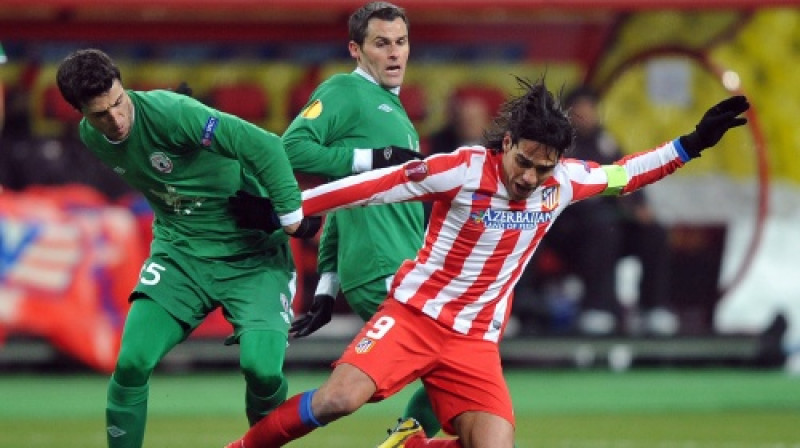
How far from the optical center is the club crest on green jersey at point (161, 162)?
27.2 ft

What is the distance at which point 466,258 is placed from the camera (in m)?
8.03

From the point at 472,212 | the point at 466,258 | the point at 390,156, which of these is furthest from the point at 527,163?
the point at 390,156

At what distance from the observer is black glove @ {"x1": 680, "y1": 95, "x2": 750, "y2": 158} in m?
8.17

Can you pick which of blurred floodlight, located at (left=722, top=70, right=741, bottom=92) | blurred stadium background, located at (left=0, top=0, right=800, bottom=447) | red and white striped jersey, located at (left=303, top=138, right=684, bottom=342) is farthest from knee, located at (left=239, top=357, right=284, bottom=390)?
blurred floodlight, located at (left=722, top=70, right=741, bottom=92)

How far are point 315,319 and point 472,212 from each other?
1.19 meters

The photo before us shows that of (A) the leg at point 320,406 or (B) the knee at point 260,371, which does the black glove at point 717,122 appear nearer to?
(A) the leg at point 320,406

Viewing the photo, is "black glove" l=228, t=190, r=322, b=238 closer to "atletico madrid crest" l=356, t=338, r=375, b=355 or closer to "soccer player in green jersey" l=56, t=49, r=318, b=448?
"soccer player in green jersey" l=56, t=49, r=318, b=448

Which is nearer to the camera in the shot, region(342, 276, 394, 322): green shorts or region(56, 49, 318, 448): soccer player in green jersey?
region(56, 49, 318, 448): soccer player in green jersey

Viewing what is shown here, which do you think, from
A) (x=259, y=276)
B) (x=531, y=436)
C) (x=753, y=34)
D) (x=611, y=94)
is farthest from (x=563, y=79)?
(x=259, y=276)

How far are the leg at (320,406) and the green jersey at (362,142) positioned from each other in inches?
32.3

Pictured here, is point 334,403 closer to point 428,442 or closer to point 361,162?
point 428,442

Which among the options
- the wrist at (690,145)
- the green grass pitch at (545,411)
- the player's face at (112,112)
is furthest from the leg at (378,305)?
the green grass pitch at (545,411)

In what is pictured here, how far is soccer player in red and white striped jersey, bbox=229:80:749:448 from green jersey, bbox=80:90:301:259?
1.02ft

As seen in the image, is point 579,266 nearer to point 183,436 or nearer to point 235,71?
point 235,71
